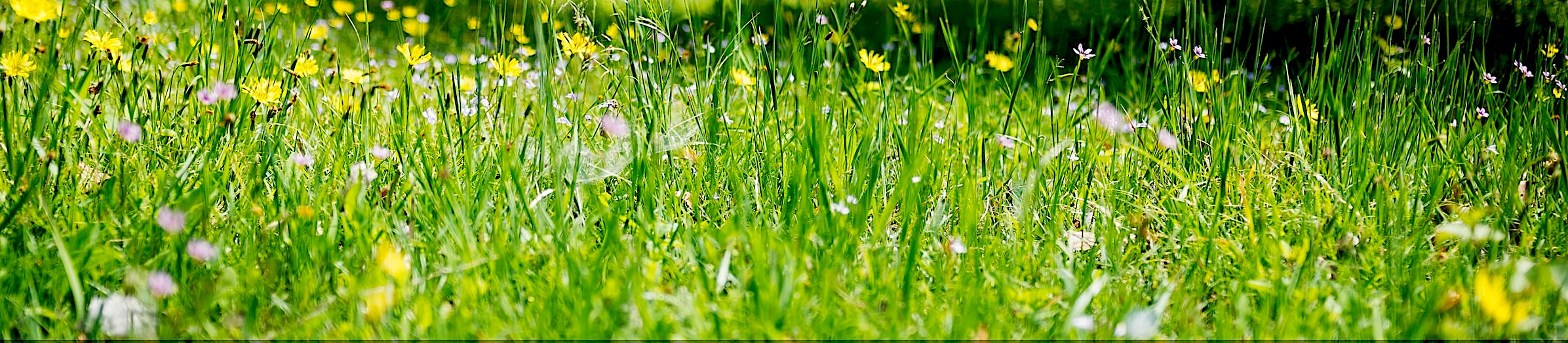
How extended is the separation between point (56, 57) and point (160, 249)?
44 centimetres

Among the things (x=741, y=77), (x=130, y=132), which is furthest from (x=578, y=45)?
(x=130, y=132)

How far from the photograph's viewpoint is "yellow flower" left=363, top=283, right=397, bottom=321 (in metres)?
0.92

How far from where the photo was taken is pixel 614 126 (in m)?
1.53

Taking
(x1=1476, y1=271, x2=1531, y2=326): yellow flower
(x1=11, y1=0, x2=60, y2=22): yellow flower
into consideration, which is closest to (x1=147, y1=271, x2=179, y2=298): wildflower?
(x1=11, y1=0, x2=60, y2=22): yellow flower

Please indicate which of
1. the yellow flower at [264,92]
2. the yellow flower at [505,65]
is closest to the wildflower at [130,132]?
the yellow flower at [264,92]

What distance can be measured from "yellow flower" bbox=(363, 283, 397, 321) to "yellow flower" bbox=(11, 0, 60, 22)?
2.45 feet

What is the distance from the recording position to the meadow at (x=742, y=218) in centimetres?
103

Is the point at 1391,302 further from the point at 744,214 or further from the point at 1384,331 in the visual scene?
the point at 744,214

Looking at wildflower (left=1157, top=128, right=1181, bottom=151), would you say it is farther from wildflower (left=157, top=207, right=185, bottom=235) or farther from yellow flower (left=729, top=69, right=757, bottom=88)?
wildflower (left=157, top=207, right=185, bottom=235)

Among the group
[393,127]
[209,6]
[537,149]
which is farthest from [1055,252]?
[209,6]

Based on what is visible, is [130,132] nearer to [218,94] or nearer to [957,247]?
[218,94]

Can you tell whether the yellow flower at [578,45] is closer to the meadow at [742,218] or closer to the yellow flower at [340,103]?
the meadow at [742,218]

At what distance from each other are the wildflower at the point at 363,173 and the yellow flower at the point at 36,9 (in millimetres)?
419

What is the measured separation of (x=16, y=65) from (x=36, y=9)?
6.7 inches
